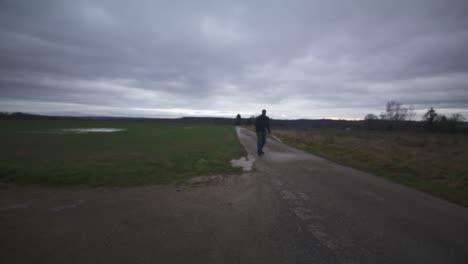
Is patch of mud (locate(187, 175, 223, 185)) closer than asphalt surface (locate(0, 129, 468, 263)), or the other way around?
asphalt surface (locate(0, 129, 468, 263))

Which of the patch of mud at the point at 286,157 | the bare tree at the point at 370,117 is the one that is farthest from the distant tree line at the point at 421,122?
the patch of mud at the point at 286,157

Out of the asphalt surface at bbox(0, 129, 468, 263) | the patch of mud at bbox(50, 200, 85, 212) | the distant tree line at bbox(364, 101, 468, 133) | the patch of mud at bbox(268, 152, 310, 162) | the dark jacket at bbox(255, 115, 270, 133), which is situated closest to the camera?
the asphalt surface at bbox(0, 129, 468, 263)

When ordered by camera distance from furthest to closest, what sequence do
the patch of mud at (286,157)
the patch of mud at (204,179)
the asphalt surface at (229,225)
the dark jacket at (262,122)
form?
the dark jacket at (262,122) → the patch of mud at (286,157) → the patch of mud at (204,179) → the asphalt surface at (229,225)

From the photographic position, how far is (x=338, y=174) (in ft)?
19.7

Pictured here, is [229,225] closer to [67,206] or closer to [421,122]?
[67,206]

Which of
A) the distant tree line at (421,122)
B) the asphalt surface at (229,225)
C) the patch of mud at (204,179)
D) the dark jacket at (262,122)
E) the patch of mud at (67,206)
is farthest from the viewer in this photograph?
the distant tree line at (421,122)

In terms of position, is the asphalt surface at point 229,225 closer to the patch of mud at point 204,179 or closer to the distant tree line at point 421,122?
the patch of mud at point 204,179

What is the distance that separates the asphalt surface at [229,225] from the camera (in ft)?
7.20

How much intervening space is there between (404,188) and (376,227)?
2984mm

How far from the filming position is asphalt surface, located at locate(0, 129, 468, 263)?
86.4 inches

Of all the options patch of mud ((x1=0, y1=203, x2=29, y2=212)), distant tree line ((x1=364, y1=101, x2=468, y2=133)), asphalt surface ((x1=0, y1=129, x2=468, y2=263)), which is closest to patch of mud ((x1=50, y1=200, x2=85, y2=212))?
asphalt surface ((x1=0, y1=129, x2=468, y2=263))

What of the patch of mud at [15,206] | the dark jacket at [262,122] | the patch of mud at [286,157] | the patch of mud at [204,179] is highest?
the dark jacket at [262,122]

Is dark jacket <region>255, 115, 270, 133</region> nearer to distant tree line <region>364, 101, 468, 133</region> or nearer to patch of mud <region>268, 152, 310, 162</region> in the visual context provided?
patch of mud <region>268, 152, 310, 162</region>

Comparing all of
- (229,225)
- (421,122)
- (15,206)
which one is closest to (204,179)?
(229,225)
